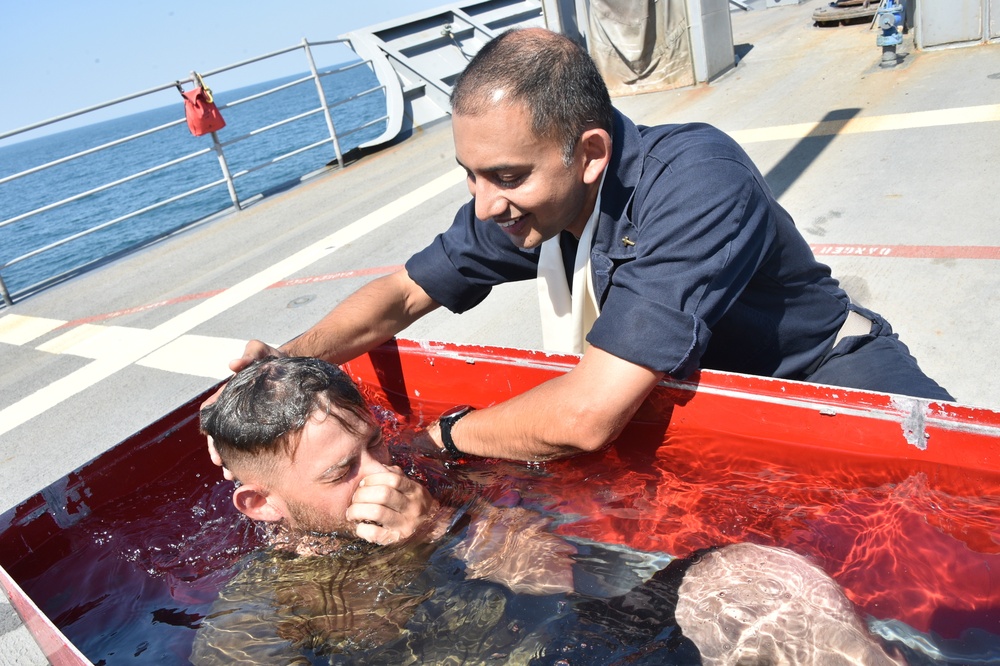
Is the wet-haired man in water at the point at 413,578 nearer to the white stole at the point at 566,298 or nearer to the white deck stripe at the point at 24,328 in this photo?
the white stole at the point at 566,298

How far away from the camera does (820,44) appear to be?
11.0 meters

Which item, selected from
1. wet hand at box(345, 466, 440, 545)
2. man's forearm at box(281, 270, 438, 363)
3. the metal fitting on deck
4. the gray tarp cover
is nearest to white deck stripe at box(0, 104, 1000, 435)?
the metal fitting on deck

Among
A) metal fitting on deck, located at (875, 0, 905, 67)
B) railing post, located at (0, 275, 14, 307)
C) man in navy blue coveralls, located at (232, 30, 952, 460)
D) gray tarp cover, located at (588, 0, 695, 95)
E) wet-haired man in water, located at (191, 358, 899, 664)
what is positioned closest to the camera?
A: wet-haired man in water, located at (191, 358, 899, 664)

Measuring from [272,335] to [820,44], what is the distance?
30.7 ft

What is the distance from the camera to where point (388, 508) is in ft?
7.54

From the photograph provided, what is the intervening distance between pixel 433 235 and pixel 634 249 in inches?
178

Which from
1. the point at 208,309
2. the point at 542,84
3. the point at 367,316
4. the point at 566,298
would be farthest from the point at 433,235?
the point at 542,84

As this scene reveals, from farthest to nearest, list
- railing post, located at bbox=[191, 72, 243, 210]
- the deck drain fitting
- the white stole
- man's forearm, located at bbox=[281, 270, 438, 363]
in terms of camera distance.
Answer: railing post, located at bbox=[191, 72, 243, 210] < the deck drain fitting < man's forearm, located at bbox=[281, 270, 438, 363] < the white stole

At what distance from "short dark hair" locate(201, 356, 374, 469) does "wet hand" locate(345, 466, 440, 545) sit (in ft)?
0.60

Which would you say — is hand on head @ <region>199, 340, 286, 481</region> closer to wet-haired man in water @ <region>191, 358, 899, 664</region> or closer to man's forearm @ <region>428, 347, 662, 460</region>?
wet-haired man in water @ <region>191, 358, 899, 664</region>

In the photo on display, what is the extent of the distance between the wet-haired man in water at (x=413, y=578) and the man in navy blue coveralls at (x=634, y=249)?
340mm

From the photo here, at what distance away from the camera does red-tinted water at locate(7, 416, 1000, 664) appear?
2023 mm

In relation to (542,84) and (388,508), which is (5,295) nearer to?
(388,508)

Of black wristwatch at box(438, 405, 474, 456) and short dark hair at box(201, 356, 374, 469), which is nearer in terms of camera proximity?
short dark hair at box(201, 356, 374, 469)
